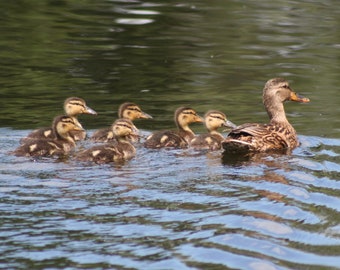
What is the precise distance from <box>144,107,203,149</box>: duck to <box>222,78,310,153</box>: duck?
0.45 m

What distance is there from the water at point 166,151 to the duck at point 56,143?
0.21 m

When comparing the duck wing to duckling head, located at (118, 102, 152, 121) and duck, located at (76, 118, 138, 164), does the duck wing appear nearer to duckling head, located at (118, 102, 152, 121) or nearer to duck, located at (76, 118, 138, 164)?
duck, located at (76, 118, 138, 164)

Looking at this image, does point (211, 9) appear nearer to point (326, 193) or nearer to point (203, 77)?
point (203, 77)

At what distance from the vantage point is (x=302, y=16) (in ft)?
55.3

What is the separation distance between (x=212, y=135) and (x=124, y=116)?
3.16 ft

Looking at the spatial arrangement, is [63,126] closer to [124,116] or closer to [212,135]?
[124,116]

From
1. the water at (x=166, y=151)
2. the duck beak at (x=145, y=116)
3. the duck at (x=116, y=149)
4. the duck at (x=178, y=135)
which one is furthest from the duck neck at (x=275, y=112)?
the duck at (x=116, y=149)

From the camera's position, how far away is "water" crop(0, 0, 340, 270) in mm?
6262

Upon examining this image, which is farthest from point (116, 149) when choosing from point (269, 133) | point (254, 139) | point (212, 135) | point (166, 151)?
point (269, 133)

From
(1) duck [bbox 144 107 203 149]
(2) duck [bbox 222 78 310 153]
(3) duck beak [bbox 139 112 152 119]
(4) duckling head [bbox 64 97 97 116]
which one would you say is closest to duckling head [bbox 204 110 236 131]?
(1) duck [bbox 144 107 203 149]

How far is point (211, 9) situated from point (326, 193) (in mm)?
10062

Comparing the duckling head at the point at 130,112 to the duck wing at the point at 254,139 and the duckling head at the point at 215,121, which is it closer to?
the duckling head at the point at 215,121

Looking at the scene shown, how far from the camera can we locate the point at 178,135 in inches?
378

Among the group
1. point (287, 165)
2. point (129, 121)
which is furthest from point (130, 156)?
point (287, 165)
